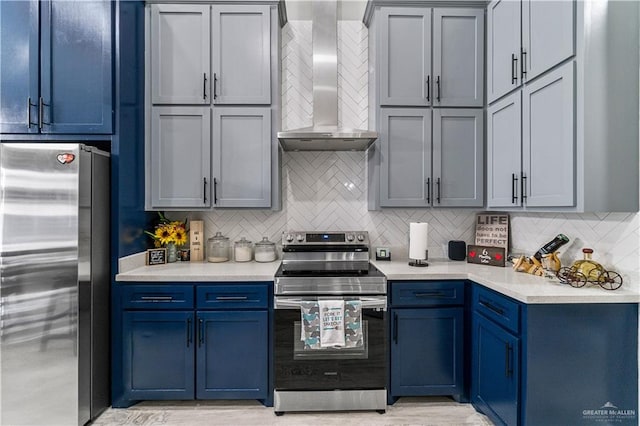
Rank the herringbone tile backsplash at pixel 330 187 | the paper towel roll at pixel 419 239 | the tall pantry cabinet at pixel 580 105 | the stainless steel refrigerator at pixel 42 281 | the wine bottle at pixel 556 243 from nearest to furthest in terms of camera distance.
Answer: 1. the tall pantry cabinet at pixel 580 105
2. the stainless steel refrigerator at pixel 42 281
3. the wine bottle at pixel 556 243
4. the paper towel roll at pixel 419 239
5. the herringbone tile backsplash at pixel 330 187

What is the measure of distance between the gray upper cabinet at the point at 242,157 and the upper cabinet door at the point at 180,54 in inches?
12.3

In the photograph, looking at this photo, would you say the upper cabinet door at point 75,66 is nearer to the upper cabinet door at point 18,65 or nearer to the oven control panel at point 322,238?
the upper cabinet door at point 18,65

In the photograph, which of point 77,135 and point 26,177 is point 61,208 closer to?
point 26,177

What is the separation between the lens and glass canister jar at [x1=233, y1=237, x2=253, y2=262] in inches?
113

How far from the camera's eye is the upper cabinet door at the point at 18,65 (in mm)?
2215

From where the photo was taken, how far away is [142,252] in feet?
8.66

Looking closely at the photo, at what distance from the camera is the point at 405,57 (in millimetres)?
2660

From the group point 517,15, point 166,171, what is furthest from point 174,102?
point 517,15

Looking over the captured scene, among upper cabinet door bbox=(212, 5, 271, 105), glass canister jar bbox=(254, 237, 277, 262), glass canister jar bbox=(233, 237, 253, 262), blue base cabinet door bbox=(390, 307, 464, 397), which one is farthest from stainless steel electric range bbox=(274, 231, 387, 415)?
upper cabinet door bbox=(212, 5, 271, 105)

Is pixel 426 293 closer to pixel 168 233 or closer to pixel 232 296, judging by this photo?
pixel 232 296

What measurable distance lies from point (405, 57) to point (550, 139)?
4.13 ft

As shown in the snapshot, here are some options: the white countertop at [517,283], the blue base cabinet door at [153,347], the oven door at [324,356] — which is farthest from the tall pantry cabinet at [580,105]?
the blue base cabinet door at [153,347]

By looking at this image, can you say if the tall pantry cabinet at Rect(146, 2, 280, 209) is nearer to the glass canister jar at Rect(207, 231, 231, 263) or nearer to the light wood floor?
the glass canister jar at Rect(207, 231, 231, 263)

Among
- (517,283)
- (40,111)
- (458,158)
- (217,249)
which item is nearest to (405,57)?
(458,158)
